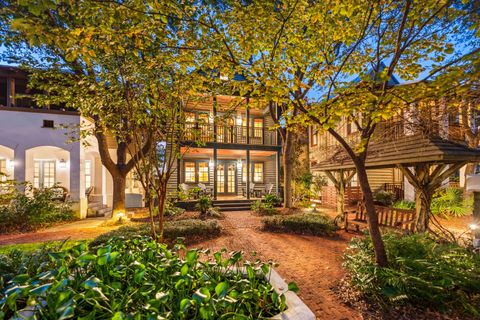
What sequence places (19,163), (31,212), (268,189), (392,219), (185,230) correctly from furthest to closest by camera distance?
(268,189) → (19,163) → (31,212) → (392,219) → (185,230)

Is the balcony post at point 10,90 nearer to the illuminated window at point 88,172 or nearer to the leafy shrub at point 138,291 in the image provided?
the illuminated window at point 88,172

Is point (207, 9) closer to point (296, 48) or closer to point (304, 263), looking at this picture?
point (296, 48)

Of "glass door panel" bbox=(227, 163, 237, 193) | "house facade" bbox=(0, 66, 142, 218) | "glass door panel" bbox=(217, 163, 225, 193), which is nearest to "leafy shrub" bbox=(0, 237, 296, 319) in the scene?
"house facade" bbox=(0, 66, 142, 218)

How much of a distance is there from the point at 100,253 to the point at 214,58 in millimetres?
2852

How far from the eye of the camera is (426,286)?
2.97 meters

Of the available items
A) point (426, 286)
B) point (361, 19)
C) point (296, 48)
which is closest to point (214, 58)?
point (296, 48)

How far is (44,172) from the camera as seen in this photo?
11344 mm

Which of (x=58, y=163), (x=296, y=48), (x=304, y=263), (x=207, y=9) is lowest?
(x=304, y=263)

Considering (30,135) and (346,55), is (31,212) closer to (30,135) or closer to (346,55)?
(30,135)

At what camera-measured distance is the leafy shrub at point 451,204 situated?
9547mm

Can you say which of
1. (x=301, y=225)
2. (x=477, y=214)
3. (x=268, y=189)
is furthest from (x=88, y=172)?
(x=477, y=214)

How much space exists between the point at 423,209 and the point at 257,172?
11864mm

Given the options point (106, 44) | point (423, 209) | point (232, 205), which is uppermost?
point (106, 44)

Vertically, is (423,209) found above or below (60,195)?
above
